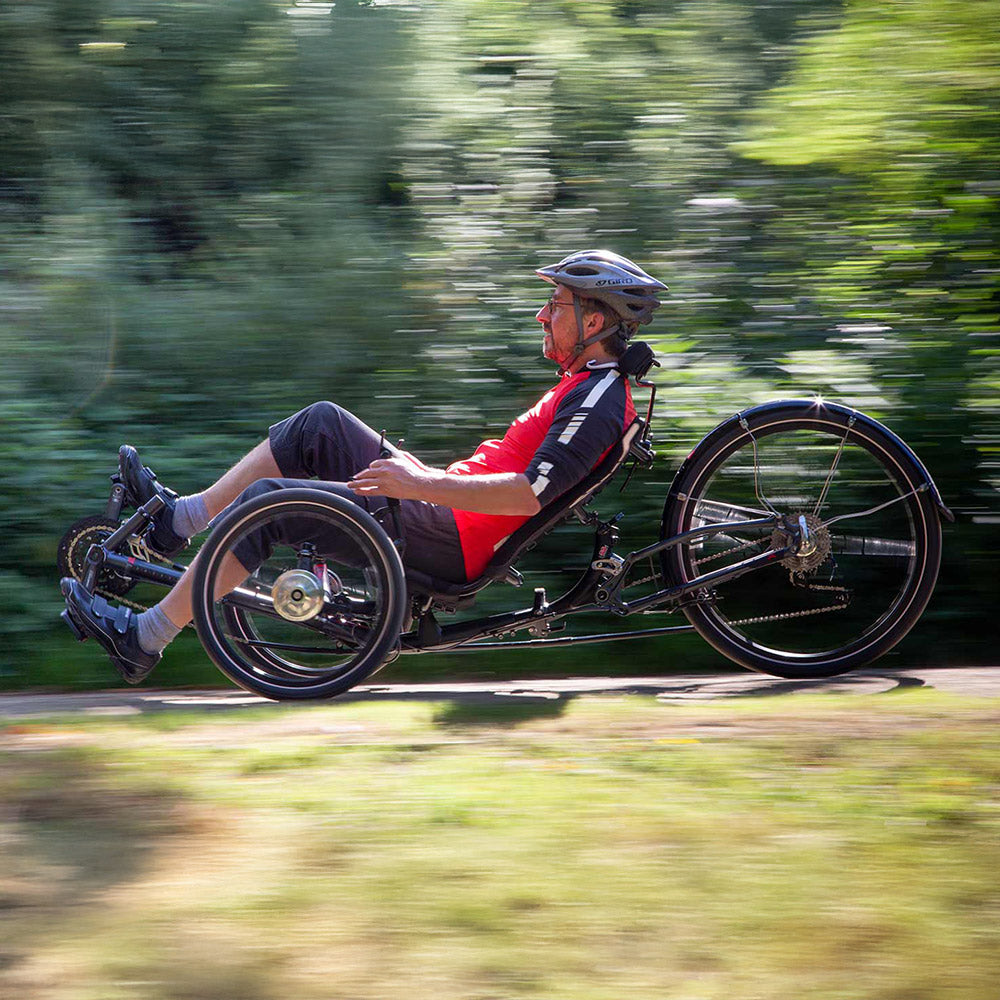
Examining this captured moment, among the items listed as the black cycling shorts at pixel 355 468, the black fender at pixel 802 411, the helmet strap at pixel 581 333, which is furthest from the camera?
the black fender at pixel 802 411

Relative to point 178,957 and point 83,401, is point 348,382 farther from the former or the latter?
point 178,957

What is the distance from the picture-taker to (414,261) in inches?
228

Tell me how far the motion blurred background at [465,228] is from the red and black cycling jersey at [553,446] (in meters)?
0.96

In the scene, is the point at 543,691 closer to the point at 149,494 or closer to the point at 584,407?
the point at 584,407

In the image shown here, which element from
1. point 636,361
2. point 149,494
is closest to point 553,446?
point 636,361

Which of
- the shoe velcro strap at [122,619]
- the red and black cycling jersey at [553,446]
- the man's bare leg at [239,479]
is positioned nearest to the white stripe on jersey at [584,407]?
the red and black cycling jersey at [553,446]

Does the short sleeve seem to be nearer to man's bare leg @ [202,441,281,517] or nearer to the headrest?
the headrest

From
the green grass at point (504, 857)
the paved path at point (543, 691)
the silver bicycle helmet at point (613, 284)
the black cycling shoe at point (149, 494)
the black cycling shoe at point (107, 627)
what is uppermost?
the silver bicycle helmet at point (613, 284)

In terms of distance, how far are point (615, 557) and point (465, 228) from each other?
2049 millimetres

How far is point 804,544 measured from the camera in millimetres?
4512

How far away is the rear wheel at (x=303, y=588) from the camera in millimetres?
4031

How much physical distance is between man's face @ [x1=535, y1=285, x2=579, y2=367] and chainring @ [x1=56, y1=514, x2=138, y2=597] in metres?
1.54

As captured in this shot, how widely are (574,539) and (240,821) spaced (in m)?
2.44

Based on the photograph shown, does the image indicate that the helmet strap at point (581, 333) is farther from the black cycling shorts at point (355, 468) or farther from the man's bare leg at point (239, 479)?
the man's bare leg at point (239, 479)
